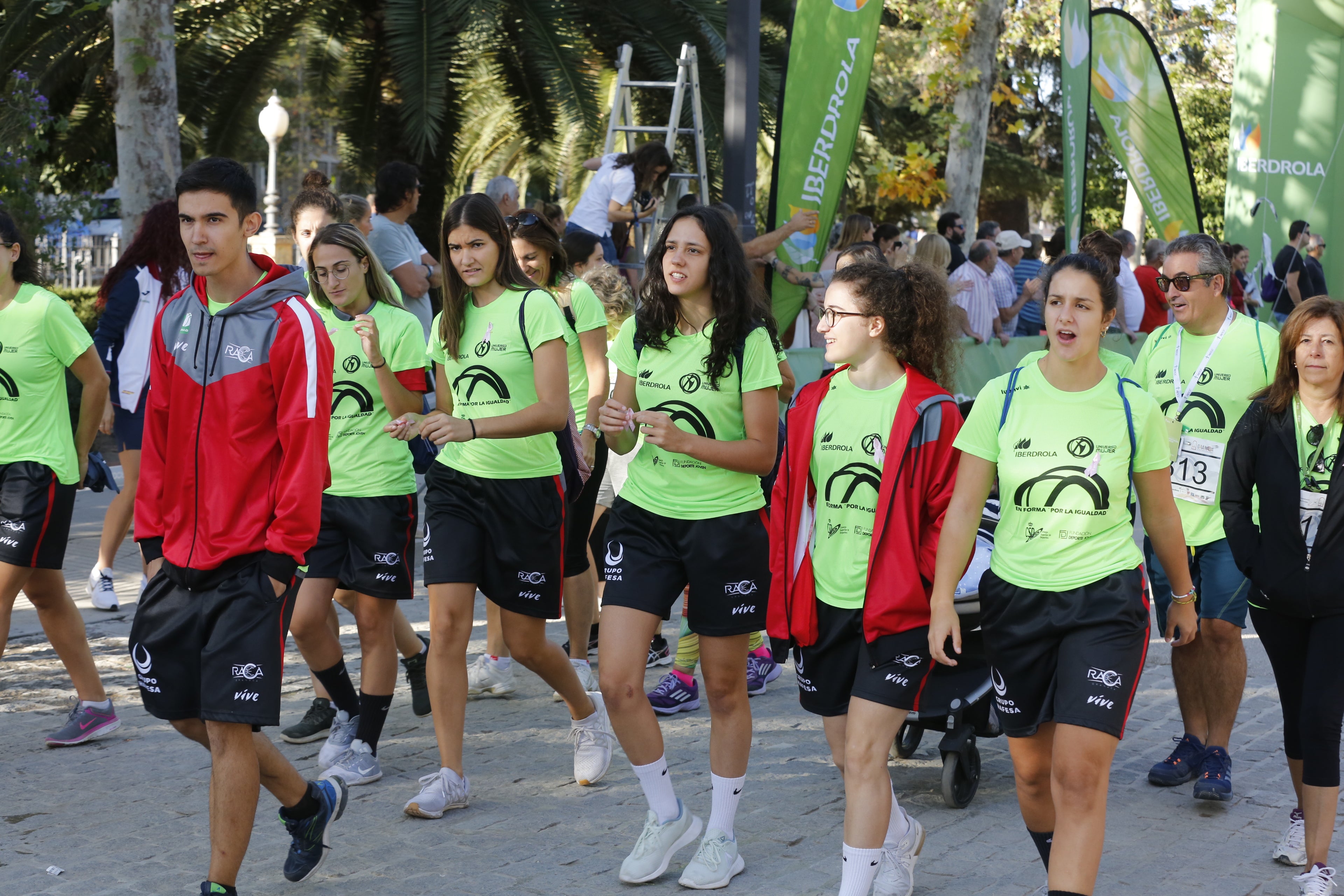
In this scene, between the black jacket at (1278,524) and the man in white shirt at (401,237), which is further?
the man in white shirt at (401,237)

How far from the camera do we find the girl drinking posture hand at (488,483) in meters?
4.73

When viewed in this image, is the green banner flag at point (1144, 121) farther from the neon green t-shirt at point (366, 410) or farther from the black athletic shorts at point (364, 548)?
the black athletic shorts at point (364, 548)

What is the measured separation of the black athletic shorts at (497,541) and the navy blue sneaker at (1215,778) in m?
2.41

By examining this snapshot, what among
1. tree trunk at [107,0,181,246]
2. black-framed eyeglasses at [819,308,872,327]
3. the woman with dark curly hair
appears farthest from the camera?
tree trunk at [107,0,181,246]

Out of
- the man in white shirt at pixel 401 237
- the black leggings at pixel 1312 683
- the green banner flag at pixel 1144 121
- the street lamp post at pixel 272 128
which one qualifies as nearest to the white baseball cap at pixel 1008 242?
the green banner flag at pixel 1144 121

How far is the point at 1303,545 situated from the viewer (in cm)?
418

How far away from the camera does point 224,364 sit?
3750 mm

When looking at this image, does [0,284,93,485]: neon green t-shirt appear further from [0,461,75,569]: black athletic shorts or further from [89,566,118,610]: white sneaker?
[89,566,118,610]: white sneaker

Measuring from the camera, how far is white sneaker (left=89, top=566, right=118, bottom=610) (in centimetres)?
764

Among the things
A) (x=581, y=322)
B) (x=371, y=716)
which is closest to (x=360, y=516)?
(x=371, y=716)

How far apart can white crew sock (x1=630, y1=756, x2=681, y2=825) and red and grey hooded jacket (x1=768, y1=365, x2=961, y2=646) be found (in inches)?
24.3

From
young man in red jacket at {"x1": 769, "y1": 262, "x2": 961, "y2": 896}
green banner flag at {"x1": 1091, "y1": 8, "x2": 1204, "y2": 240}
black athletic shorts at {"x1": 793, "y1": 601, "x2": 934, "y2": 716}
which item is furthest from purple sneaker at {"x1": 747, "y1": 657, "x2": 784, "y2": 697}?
green banner flag at {"x1": 1091, "y1": 8, "x2": 1204, "y2": 240}

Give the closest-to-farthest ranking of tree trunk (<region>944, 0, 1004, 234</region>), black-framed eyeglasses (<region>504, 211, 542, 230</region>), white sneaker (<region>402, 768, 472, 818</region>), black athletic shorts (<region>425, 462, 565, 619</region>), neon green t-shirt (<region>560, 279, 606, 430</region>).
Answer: white sneaker (<region>402, 768, 472, 818</region>)
black athletic shorts (<region>425, 462, 565, 619</region>)
black-framed eyeglasses (<region>504, 211, 542, 230</region>)
neon green t-shirt (<region>560, 279, 606, 430</region>)
tree trunk (<region>944, 0, 1004, 234</region>)

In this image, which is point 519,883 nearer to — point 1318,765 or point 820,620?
point 820,620
